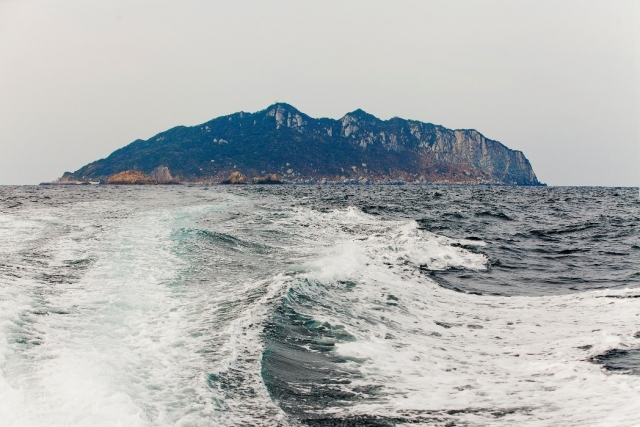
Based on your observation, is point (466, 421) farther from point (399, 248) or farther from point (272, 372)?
point (399, 248)

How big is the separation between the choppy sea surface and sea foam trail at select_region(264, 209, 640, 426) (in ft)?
0.11

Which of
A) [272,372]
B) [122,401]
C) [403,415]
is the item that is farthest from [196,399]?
[403,415]

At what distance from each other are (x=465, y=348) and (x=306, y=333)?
2611 millimetres

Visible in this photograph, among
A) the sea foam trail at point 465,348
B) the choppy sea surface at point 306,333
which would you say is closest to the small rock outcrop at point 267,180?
the choppy sea surface at point 306,333

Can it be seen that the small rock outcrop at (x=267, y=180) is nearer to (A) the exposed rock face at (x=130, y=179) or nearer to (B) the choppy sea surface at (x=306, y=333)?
(A) the exposed rock face at (x=130, y=179)

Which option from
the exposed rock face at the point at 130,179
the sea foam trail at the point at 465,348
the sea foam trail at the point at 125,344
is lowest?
the sea foam trail at the point at 465,348

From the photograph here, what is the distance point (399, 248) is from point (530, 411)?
1153 cm

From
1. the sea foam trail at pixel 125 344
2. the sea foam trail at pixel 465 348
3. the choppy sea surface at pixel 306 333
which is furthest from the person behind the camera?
the sea foam trail at pixel 465 348

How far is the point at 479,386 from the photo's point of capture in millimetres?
6531

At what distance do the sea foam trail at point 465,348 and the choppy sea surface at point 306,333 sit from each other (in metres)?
0.03

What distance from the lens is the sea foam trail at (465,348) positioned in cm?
572

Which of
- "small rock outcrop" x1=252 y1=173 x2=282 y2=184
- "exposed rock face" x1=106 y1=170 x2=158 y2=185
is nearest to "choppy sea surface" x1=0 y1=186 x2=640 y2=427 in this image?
"exposed rock face" x1=106 y1=170 x2=158 y2=185

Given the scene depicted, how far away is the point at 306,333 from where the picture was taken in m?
8.53

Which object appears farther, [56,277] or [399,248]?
[399,248]
